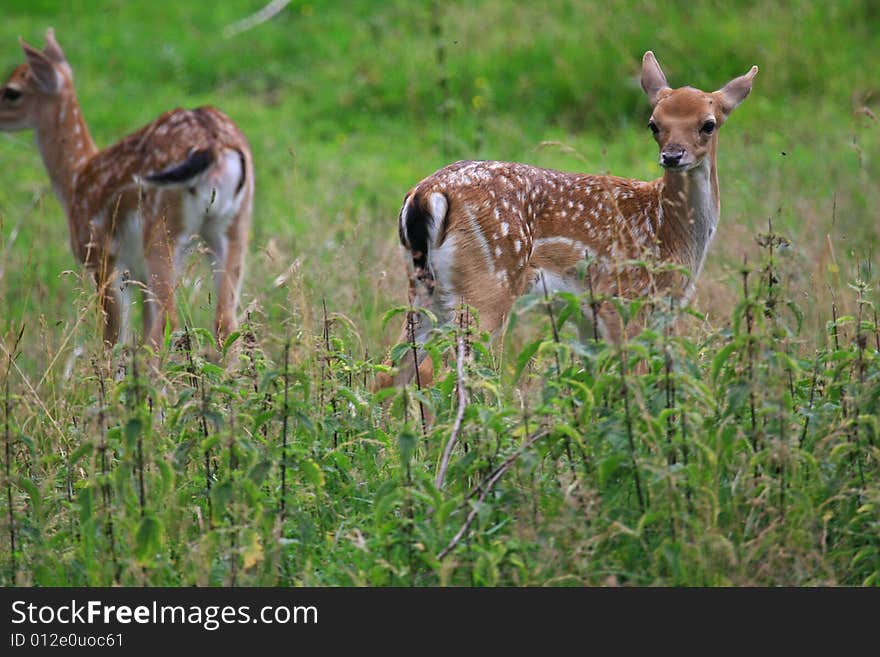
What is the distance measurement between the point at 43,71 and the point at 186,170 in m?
1.80

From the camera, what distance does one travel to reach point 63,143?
8055mm

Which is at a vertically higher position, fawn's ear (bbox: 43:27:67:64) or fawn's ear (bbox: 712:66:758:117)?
fawn's ear (bbox: 43:27:67:64)

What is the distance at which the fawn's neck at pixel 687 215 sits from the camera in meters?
5.89

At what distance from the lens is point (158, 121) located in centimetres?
721

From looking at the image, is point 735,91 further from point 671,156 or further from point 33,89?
point 33,89

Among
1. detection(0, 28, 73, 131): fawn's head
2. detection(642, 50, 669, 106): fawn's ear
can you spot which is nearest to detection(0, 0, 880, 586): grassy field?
detection(642, 50, 669, 106): fawn's ear

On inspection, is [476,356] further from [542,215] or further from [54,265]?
[54,265]

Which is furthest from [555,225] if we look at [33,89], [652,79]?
[33,89]

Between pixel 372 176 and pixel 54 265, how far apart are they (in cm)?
235

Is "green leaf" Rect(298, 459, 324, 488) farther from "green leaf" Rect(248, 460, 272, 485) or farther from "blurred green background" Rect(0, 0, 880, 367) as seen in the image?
"blurred green background" Rect(0, 0, 880, 367)

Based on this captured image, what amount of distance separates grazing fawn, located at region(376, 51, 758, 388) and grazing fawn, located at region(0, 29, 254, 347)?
157 cm

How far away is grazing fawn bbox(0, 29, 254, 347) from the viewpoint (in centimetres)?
688

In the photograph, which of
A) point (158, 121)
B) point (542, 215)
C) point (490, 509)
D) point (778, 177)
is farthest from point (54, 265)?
point (490, 509)

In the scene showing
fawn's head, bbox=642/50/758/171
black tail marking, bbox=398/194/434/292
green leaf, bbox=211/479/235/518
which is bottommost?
green leaf, bbox=211/479/235/518
